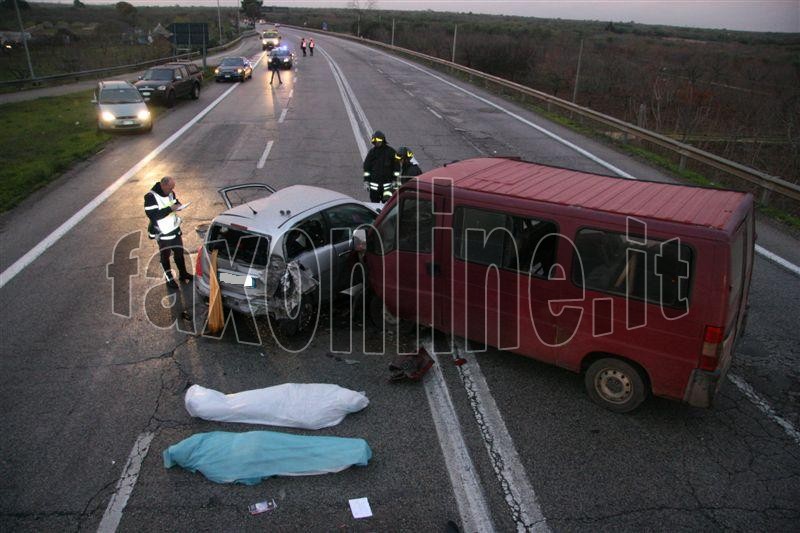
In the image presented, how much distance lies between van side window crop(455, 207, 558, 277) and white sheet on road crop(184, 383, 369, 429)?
1.96 metres

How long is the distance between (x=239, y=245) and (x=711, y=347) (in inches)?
205

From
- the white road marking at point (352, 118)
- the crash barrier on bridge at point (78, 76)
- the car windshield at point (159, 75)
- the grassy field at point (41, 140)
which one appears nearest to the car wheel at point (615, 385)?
the white road marking at point (352, 118)

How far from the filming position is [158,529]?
14.1 ft

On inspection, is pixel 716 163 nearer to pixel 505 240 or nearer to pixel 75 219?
pixel 505 240

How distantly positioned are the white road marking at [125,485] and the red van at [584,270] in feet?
10.3

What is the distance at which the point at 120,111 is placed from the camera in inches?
736

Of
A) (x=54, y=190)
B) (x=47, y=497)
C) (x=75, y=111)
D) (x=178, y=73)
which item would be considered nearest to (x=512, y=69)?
(x=178, y=73)

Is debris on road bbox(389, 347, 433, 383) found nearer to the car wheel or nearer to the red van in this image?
the red van

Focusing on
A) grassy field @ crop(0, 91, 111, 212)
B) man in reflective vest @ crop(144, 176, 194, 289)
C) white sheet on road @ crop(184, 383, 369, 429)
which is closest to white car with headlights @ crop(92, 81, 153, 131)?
grassy field @ crop(0, 91, 111, 212)

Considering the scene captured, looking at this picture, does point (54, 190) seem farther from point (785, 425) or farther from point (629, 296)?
point (785, 425)

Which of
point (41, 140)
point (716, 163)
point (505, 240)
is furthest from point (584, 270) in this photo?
point (41, 140)

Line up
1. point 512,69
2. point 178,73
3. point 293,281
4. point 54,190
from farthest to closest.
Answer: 1. point 512,69
2. point 178,73
3. point 54,190
4. point 293,281

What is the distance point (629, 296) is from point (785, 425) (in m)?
2.10

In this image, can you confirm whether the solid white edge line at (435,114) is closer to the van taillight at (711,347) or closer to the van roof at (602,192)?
the van roof at (602,192)
